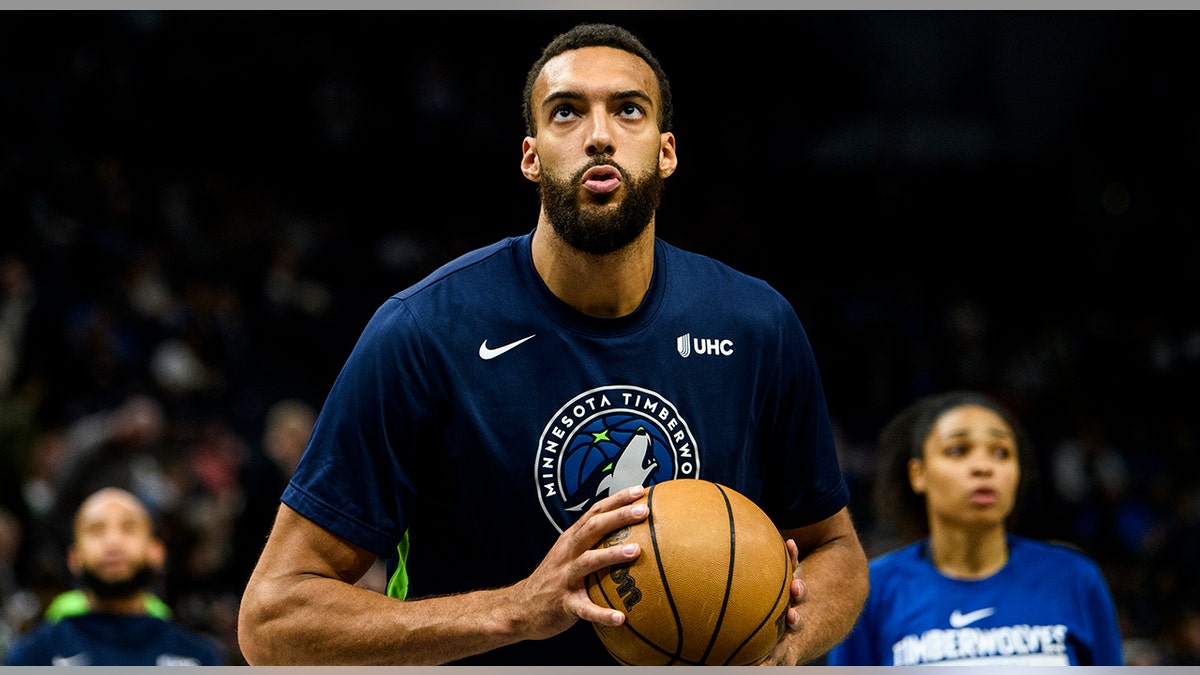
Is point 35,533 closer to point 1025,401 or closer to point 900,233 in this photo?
point 1025,401

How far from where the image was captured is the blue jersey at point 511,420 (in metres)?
Result: 2.91

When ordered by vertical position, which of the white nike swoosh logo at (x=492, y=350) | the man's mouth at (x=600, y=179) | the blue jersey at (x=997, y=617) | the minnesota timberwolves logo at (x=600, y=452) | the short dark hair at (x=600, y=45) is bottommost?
the blue jersey at (x=997, y=617)

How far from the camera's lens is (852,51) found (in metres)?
15.9

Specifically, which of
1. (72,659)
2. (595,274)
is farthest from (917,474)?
(72,659)

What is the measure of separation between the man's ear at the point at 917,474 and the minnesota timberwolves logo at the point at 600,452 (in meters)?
2.41

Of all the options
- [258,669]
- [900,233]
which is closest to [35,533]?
[258,669]

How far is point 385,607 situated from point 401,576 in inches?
16.3

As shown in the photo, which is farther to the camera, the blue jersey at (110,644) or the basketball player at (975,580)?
the blue jersey at (110,644)

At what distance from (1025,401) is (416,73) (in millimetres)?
7374

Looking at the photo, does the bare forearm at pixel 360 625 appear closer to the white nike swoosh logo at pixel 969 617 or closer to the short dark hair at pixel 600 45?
the short dark hair at pixel 600 45

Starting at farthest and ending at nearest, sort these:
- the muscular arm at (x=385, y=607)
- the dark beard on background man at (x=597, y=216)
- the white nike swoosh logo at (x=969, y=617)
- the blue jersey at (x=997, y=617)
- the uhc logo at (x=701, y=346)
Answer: the white nike swoosh logo at (x=969, y=617), the blue jersey at (x=997, y=617), the uhc logo at (x=701, y=346), the dark beard on background man at (x=597, y=216), the muscular arm at (x=385, y=607)

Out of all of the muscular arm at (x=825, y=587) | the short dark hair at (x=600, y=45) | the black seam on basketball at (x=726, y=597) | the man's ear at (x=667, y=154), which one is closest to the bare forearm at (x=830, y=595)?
the muscular arm at (x=825, y=587)

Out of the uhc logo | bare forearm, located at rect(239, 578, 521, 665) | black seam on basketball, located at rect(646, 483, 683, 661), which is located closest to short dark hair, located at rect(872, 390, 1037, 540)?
the uhc logo

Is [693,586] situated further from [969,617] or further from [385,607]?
[969,617]
